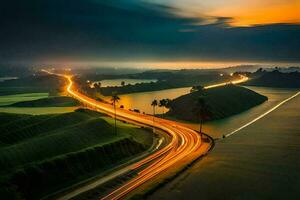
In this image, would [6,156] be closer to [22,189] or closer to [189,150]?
[22,189]

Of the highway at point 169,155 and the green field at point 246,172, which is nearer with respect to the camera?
the green field at point 246,172

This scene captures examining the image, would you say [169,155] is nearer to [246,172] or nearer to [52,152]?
[246,172]

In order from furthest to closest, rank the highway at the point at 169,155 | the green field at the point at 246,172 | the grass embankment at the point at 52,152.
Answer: the highway at the point at 169,155
the green field at the point at 246,172
the grass embankment at the point at 52,152

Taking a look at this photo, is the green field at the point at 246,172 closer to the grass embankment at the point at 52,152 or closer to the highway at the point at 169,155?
the highway at the point at 169,155

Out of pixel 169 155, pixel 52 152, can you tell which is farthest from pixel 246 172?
pixel 52 152

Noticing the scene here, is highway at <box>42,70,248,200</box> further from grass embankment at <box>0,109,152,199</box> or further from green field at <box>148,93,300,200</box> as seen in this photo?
grass embankment at <box>0,109,152,199</box>

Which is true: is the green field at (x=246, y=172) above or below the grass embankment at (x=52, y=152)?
below

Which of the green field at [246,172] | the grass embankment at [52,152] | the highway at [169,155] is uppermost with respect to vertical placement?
the grass embankment at [52,152]

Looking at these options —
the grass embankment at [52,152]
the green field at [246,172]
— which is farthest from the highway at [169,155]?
the grass embankment at [52,152]
